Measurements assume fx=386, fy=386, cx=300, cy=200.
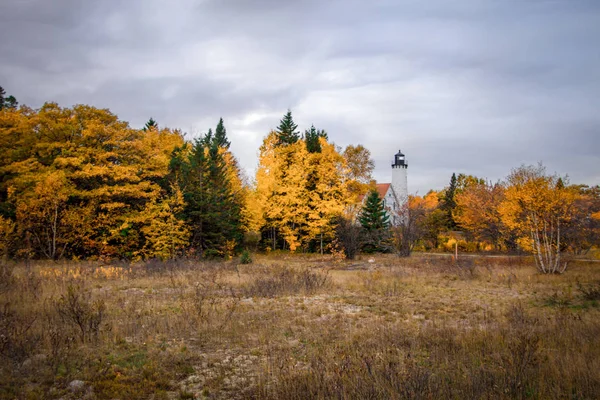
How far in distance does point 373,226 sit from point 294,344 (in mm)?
32027

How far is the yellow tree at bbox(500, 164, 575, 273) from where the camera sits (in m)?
19.2

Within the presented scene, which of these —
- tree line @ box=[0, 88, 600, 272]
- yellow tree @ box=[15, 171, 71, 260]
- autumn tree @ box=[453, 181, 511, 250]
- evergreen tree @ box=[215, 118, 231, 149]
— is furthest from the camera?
evergreen tree @ box=[215, 118, 231, 149]

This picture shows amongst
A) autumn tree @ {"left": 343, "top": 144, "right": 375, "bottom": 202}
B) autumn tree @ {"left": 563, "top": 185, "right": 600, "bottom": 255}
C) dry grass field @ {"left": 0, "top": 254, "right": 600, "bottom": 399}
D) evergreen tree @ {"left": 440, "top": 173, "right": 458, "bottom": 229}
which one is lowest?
dry grass field @ {"left": 0, "top": 254, "right": 600, "bottom": 399}

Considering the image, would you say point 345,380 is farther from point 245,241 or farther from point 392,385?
point 245,241

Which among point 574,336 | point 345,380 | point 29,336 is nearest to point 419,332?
point 574,336

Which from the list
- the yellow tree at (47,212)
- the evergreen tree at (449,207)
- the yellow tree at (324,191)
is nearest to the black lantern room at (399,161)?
the evergreen tree at (449,207)

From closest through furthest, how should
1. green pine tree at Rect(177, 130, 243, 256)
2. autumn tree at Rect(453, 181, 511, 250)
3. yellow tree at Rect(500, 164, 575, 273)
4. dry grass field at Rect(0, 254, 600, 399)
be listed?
dry grass field at Rect(0, 254, 600, 399) < yellow tree at Rect(500, 164, 575, 273) < green pine tree at Rect(177, 130, 243, 256) < autumn tree at Rect(453, 181, 511, 250)

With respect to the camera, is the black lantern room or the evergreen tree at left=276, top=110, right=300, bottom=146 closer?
the evergreen tree at left=276, top=110, right=300, bottom=146

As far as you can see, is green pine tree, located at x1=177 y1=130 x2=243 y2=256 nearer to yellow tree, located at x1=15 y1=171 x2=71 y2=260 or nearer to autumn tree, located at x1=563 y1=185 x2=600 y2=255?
yellow tree, located at x1=15 y1=171 x2=71 y2=260

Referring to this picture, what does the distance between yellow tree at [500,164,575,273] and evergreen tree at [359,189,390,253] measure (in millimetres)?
15136

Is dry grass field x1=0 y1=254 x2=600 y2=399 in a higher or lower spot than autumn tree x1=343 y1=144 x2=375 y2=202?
lower

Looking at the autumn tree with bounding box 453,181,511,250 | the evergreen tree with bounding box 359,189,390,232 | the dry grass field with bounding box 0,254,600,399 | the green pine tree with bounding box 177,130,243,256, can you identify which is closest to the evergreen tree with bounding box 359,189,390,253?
the evergreen tree with bounding box 359,189,390,232

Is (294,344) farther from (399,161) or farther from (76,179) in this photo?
(399,161)

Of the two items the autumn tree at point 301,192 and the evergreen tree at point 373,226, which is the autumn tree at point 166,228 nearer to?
the autumn tree at point 301,192
